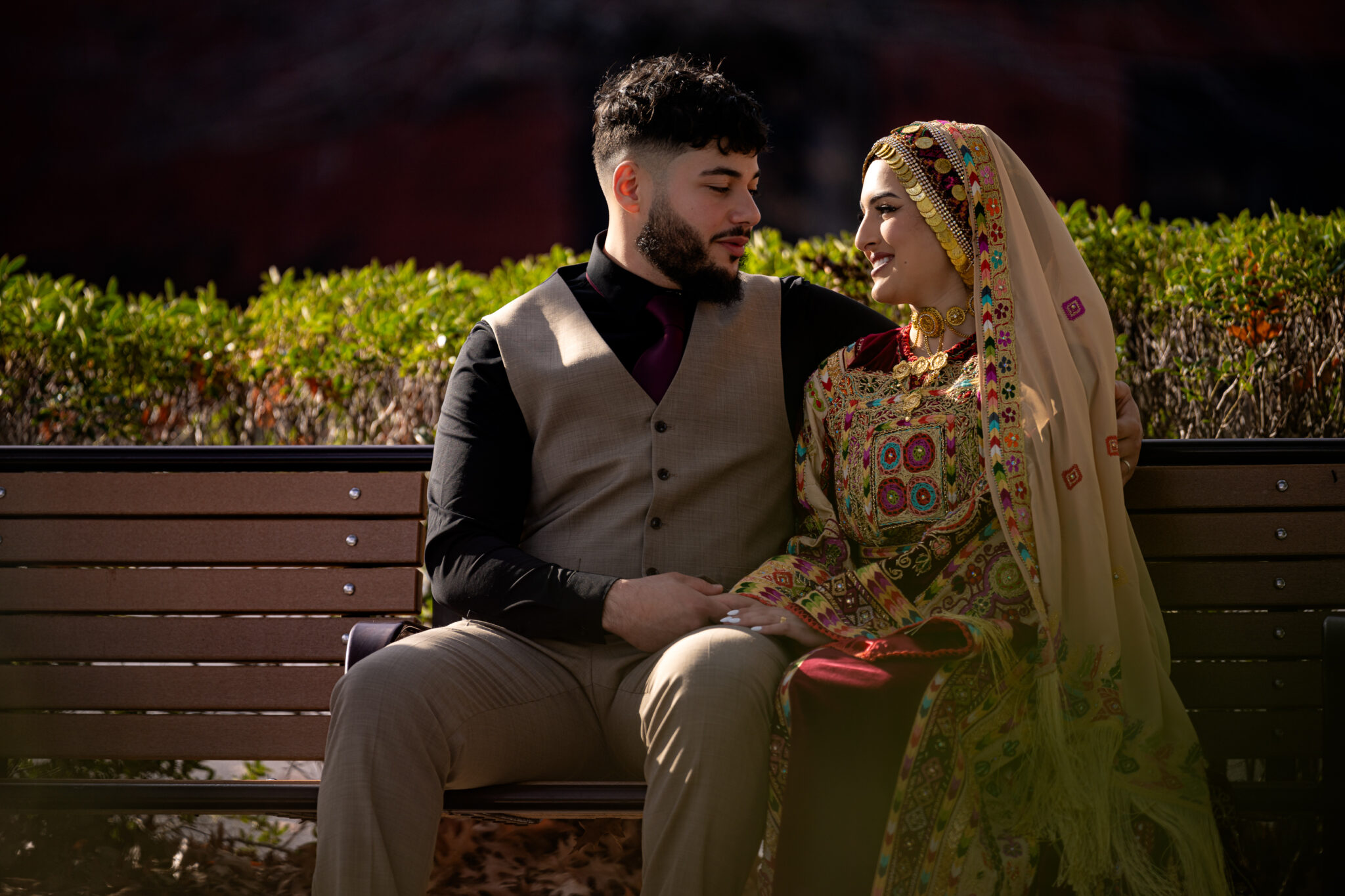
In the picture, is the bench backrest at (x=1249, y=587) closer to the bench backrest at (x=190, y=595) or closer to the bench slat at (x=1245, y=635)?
the bench slat at (x=1245, y=635)

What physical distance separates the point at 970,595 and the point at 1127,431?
0.53m

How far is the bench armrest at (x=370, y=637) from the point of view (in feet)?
8.20

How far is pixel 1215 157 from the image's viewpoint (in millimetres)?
6641

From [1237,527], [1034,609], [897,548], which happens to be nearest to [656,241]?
[897,548]

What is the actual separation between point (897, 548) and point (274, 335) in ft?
7.79

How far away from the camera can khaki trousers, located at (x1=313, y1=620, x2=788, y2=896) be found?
2.10 m

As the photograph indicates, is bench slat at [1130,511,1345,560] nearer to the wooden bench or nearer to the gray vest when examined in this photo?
the wooden bench

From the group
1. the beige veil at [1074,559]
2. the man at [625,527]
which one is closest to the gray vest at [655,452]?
the man at [625,527]

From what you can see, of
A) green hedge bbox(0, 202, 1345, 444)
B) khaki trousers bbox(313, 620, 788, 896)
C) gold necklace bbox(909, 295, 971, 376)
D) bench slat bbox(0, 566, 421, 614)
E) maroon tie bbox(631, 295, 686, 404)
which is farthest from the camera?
green hedge bbox(0, 202, 1345, 444)

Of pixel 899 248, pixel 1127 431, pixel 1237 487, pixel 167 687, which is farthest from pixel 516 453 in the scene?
pixel 1237 487

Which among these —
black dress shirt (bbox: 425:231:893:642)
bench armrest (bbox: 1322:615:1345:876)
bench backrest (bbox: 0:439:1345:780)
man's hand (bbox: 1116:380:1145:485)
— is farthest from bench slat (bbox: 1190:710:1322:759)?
black dress shirt (bbox: 425:231:893:642)

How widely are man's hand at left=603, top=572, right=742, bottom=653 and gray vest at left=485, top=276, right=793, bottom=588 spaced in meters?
0.17

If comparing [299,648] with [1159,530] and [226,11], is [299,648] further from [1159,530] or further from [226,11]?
[226,11]

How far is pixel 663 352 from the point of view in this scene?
2.78 meters
